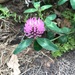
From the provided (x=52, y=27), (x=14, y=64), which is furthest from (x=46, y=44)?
(x=14, y=64)

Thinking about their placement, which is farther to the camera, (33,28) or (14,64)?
(14,64)

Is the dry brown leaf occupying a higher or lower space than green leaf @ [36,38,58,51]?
lower

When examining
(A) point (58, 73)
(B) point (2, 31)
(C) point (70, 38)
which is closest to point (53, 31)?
(C) point (70, 38)

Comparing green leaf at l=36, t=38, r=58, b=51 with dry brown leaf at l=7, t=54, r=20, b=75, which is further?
dry brown leaf at l=7, t=54, r=20, b=75

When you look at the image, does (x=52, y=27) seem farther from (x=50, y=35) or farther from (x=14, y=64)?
(x=14, y=64)

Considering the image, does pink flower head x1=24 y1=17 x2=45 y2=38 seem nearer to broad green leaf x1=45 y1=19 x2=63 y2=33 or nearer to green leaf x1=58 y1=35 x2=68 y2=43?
broad green leaf x1=45 y1=19 x2=63 y2=33

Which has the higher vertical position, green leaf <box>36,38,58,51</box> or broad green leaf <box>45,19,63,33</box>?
broad green leaf <box>45,19,63,33</box>

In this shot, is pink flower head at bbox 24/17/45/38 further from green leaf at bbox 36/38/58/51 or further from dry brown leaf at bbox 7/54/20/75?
dry brown leaf at bbox 7/54/20/75

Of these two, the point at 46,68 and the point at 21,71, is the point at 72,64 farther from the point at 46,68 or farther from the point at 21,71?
the point at 21,71

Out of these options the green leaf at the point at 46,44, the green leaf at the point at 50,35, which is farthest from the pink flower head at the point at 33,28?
the green leaf at the point at 50,35

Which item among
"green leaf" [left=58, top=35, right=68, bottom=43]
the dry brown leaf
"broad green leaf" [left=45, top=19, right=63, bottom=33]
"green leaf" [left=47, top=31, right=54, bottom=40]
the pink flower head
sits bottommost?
the dry brown leaf

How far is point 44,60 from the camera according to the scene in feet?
5.41

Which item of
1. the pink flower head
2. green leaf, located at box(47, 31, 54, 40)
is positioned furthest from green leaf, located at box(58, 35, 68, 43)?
the pink flower head

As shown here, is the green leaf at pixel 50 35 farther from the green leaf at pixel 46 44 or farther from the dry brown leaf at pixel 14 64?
the dry brown leaf at pixel 14 64
